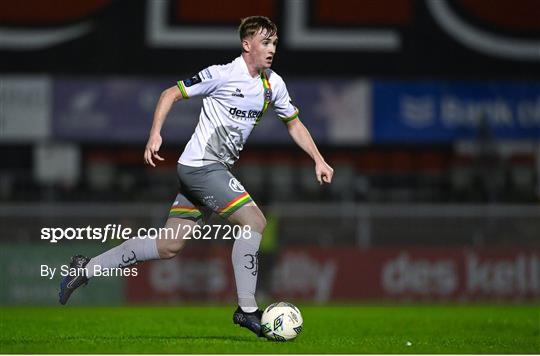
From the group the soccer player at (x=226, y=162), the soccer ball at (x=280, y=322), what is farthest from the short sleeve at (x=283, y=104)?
the soccer ball at (x=280, y=322)

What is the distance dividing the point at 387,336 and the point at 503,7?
14.7 m

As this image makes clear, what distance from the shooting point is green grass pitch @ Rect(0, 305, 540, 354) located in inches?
317

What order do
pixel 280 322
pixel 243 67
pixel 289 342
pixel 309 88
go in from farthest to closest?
pixel 309 88 → pixel 243 67 → pixel 289 342 → pixel 280 322

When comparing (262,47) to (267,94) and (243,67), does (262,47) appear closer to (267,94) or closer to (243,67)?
(243,67)

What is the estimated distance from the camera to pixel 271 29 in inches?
332

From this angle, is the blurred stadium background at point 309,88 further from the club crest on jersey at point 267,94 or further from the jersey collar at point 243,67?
the jersey collar at point 243,67

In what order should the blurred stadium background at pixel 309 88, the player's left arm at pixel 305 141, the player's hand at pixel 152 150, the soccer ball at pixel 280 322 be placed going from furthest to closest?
the blurred stadium background at pixel 309 88, the player's left arm at pixel 305 141, the soccer ball at pixel 280 322, the player's hand at pixel 152 150

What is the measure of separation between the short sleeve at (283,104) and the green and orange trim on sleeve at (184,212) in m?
0.98

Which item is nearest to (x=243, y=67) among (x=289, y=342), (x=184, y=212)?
(x=184, y=212)

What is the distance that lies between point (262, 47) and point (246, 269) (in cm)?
159

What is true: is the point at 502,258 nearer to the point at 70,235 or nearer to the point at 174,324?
the point at 70,235

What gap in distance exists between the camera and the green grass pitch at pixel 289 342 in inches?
317

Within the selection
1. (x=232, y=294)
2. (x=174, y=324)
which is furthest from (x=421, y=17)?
(x=174, y=324)

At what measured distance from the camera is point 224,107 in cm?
849
